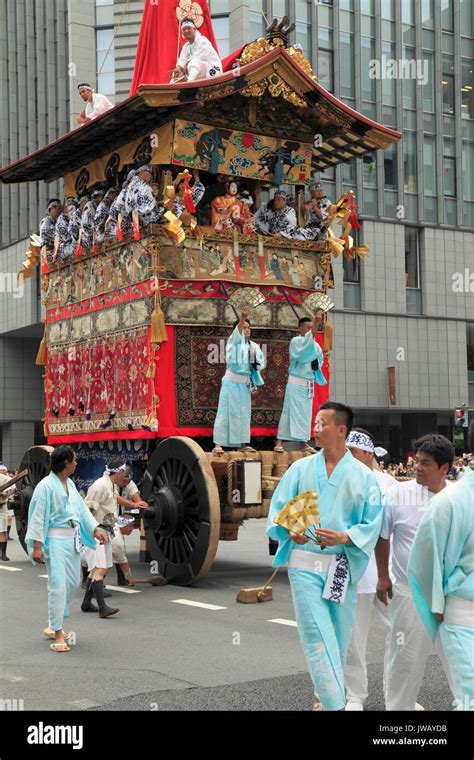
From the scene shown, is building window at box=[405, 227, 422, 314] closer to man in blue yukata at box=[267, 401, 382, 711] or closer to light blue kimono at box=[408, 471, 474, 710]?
man in blue yukata at box=[267, 401, 382, 711]

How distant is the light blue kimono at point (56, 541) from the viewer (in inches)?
345

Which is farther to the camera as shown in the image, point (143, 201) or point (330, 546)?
point (143, 201)

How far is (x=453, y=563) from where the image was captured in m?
4.77

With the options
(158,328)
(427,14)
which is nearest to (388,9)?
(427,14)

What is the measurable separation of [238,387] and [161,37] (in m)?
5.91

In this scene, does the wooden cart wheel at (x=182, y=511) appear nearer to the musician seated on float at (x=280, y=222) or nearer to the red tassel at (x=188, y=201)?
the red tassel at (x=188, y=201)

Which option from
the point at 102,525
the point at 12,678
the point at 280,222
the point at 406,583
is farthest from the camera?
the point at 280,222

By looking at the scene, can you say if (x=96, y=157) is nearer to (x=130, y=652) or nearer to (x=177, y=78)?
(x=177, y=78)

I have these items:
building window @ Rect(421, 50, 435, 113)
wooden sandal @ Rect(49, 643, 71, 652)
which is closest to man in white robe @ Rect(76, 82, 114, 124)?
wooden sandal @ Rect(49, 643, 71, 652)

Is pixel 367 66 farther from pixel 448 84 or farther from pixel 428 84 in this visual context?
pixel 448 84

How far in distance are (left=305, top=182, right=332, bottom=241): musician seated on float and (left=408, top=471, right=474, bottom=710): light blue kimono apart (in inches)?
377

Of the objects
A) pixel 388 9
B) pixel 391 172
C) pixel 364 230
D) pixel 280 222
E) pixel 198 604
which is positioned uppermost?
pixel 388 9
